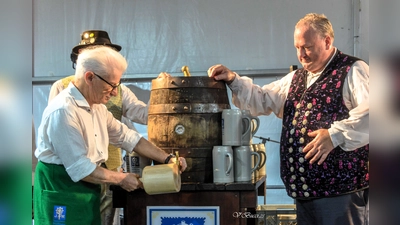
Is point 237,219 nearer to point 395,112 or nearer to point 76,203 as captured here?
point 76,203

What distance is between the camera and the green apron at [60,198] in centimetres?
174

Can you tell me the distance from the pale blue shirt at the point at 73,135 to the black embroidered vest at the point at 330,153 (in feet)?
2.89

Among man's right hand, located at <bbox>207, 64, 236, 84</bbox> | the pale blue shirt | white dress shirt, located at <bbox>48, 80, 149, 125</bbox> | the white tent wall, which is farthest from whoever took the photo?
the white tent wall

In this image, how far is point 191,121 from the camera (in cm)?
191

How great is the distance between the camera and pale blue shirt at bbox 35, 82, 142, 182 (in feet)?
5.48

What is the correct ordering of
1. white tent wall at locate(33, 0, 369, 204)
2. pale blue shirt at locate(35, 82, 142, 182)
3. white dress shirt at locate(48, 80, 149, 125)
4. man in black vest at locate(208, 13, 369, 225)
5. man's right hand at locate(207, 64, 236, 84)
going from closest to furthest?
pale blue shirt at locate(35, 82, 142, 182) < man in black vest at locate(208, 13, 369, 225) < man's right hand at locate(207, 64, 236, 84) < white dress shirt at locate(48, 80, 149, 125) < white tent wall at locate(33, 0, 369, 204)

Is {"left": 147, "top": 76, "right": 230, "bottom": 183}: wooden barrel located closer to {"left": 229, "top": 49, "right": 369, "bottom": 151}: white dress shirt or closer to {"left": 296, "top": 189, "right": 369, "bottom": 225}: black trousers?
{"left": 229, "top": 49, "right": 369, "bottom": 151}: white dress shirt

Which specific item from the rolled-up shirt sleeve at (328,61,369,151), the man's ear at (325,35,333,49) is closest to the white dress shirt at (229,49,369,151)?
the rolled-up shirt sleeve at (328,61,369,151)

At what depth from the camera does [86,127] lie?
1769mm

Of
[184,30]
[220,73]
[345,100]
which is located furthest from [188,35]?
[345,100]

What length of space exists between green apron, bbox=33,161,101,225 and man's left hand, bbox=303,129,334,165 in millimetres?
975

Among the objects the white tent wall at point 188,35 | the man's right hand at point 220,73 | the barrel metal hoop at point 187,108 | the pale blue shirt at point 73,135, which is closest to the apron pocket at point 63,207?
the pale blue shirt at point 73,135

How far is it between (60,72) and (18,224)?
3588 millimetres

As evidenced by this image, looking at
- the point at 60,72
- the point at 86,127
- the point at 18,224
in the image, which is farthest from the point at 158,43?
the point at 18,224
